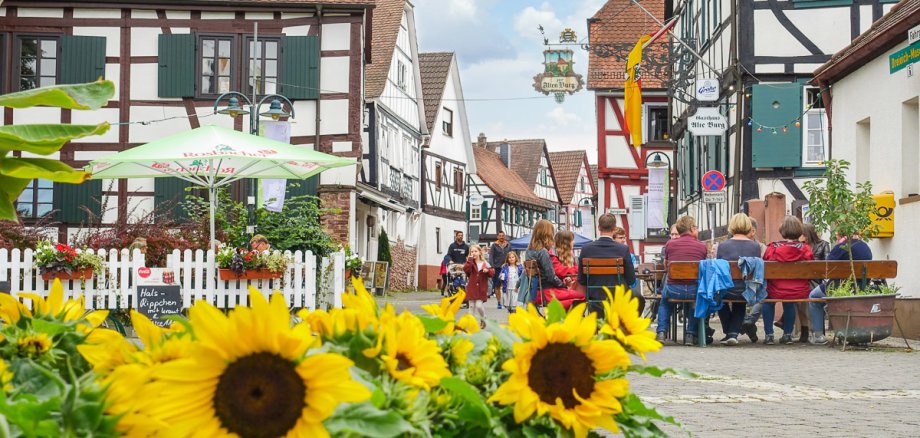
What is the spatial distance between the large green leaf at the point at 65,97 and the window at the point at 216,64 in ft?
79.0

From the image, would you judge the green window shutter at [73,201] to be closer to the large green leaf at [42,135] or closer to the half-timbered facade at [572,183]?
the large green leaf at [42,135]

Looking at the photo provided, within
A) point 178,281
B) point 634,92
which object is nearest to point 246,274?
point 178,281

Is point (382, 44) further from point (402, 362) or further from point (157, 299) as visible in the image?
point (402, 362)

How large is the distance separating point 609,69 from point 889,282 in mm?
27876

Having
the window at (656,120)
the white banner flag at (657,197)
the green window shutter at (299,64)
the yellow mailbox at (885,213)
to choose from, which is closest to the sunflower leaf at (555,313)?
the yellow mailbox at (885,213)

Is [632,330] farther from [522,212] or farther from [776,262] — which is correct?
[522,212]

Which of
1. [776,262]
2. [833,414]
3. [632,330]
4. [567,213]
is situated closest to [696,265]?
[776,262]

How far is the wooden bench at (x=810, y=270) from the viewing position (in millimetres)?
13531

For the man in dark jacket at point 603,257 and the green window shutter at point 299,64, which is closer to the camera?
the man in dark jacket at point 603,257

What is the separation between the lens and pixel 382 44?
128 ft

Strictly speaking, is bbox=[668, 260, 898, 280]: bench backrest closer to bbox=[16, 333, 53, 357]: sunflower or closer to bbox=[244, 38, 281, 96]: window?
bbox=[16, 333, 53, 357]: sunflower

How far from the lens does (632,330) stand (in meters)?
1.97

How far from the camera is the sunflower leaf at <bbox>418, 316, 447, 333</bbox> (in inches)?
75.2

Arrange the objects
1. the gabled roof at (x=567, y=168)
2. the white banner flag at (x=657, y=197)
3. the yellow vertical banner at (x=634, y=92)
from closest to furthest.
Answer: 1. the yellow vertical banner at (x=634, y=92)
2. the white banner flag at (x=657, y=197)
3. the gabled roof at (x=567, y=168)
